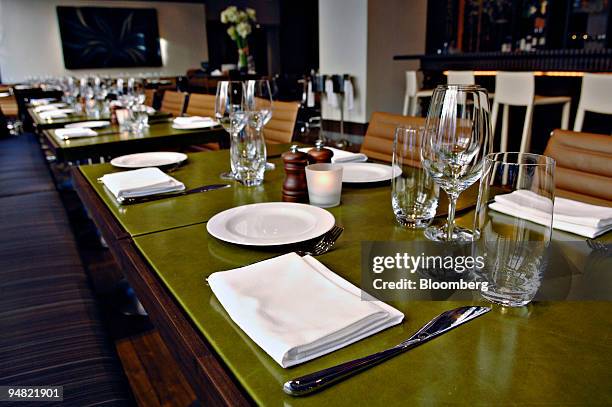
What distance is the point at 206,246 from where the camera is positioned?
0.89 meters

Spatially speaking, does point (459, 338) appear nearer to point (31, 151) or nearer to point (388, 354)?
point (388, 354)

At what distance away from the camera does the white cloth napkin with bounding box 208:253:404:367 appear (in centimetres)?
56

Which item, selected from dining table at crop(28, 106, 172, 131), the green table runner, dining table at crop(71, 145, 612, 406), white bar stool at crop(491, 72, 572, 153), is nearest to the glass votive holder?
dining table at crop(71, 145, 612, 406)

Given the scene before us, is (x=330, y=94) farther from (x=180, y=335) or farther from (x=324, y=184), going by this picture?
(x=180, y=335)

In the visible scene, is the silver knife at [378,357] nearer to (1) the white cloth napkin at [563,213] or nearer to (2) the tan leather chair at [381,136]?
(1) the white cloth napkin at [563,213]

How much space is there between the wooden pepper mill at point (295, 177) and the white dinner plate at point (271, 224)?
8 centimetres

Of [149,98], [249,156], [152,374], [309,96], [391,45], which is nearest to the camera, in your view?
[249,156]

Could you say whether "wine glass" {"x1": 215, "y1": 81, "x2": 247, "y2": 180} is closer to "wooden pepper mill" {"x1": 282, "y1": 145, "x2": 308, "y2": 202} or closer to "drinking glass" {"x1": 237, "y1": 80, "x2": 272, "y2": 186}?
"drinking glass" {"x1": 237, "y1": 80, "x2": 272, "y2": 186}

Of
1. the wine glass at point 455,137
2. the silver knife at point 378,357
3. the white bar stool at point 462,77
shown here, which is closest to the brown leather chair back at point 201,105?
the white bar stool at point 462,77

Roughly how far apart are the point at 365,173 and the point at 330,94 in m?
5.13

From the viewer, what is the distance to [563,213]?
0.96 m

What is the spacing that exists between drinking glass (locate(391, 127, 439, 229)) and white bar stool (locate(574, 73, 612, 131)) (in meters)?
2.91

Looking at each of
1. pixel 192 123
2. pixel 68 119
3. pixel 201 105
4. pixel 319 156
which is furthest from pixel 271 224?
pixel 201 105

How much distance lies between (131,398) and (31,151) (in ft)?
10.3
